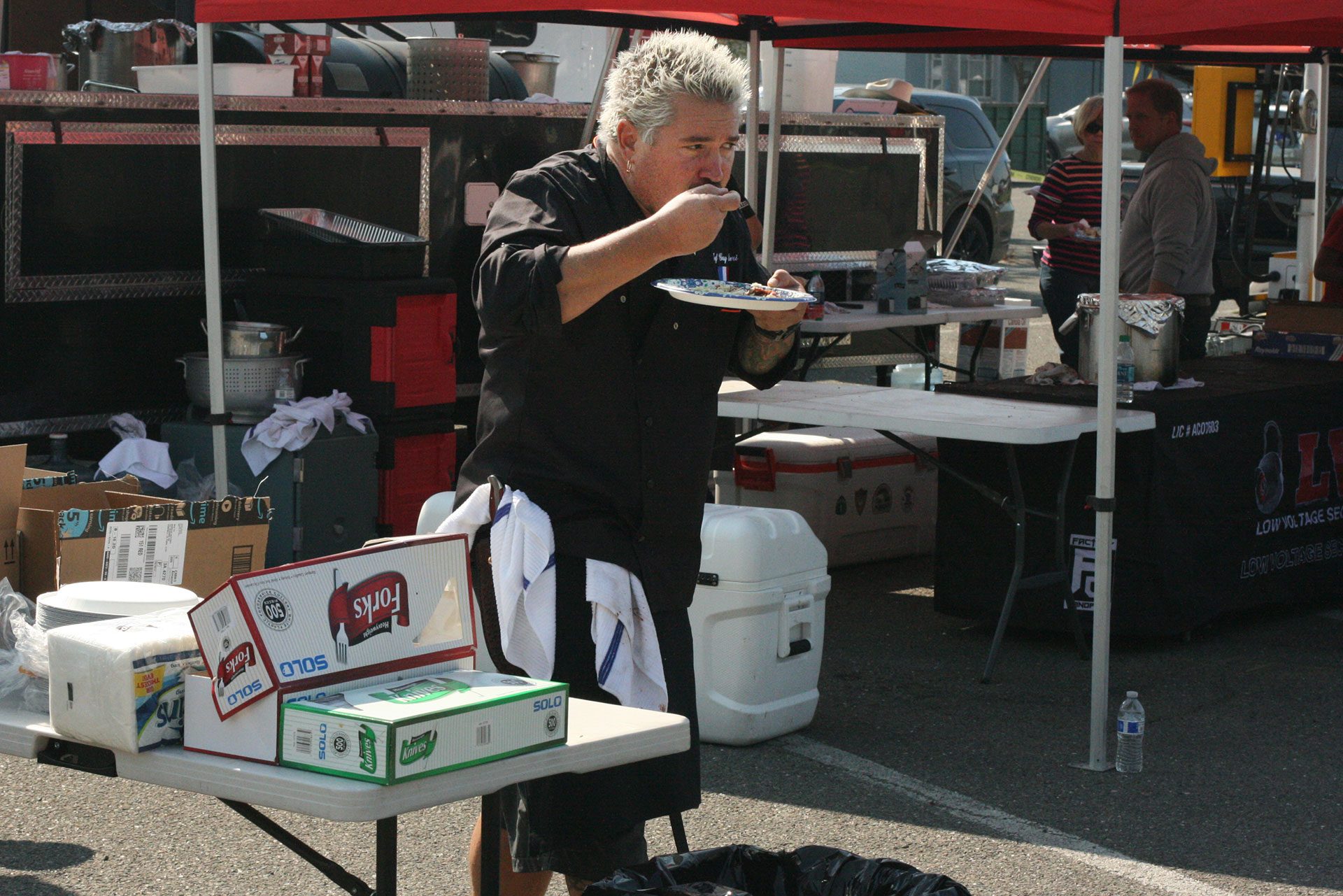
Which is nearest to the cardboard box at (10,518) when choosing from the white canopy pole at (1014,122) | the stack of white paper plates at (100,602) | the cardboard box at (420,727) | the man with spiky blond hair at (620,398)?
the stack of white paper plates at (100,602)

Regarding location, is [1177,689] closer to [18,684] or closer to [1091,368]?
[1091,368]

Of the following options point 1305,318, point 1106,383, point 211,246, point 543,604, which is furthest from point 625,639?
point 1305,318

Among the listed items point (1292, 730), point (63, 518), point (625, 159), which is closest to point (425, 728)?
point (625, 159)

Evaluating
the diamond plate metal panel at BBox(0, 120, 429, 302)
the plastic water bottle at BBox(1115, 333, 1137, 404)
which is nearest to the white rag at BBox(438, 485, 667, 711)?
the plastic water bottle at BBox(1115, 333, 1137, 404)

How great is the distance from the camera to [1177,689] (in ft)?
17.8

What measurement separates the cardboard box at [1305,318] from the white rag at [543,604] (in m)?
5.19

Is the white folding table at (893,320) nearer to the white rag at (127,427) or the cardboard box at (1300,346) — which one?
the cardboard box at (1300,346)

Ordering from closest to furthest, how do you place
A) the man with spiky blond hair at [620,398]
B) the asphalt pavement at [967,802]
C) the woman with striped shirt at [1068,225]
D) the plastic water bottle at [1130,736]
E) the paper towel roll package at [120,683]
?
the paper towel roll package at [120,683] < the man with spiky blond hair at [620,398] < the asphalt pavement at [967,802] < the plastic water bottle at [1130,736] < the woman with striped shirt at [1068,225]

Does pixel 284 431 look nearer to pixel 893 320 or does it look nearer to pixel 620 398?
pixel 893 320

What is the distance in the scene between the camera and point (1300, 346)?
700 centimetres

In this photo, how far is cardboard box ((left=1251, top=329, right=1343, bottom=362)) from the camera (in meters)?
6.89

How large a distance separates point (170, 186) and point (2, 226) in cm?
75

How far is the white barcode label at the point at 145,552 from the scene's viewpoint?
284 cm

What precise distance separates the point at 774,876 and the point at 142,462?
4383mm
